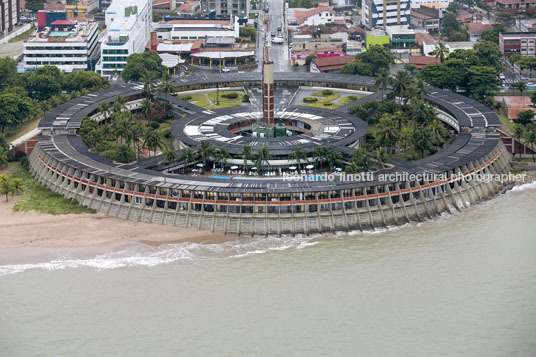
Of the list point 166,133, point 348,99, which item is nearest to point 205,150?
point 166,133

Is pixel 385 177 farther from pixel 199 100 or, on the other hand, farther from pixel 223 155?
A: pixel 199 100

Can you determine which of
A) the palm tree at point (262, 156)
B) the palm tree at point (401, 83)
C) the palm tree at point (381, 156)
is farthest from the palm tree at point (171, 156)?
the palm tree at point (401, 83)

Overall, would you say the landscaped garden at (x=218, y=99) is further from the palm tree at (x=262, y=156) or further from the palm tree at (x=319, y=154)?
the palm tree at (x=319, y=154)

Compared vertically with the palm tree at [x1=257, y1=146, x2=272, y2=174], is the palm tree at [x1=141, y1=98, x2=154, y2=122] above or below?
above

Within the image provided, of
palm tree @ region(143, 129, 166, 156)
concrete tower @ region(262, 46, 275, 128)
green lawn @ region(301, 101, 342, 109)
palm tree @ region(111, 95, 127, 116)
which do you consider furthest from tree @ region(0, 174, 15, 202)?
green lawn @ region(301, 101, 342, 109)

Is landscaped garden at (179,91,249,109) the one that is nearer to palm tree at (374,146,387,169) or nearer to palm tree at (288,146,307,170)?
palm tree at (288,146,307,170)

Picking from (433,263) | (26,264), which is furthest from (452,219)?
(26,264)

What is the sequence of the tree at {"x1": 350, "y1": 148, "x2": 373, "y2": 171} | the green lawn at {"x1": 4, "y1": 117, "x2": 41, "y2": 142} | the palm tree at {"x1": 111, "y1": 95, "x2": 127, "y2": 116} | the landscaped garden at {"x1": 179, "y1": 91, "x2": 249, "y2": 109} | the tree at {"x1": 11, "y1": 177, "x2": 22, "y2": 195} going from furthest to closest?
1. the landscaped garden at {"x1": 179, "y1": 91, "x2": 249, "y2": 109}
2. the green lawn at {"x1": 4, "y1": 117, "x2": 41, "y2": 142}
3. the palm tree at {"x1": 111, "y1": 95, "x2": 127, "y2": 116}
4. the tree at {"x1": 11, "y1": 177, "x2": 22, "y2": 195}
5. the tree at {"x1": 350, "y1": 148, "x2": 373, "y2": 171}
